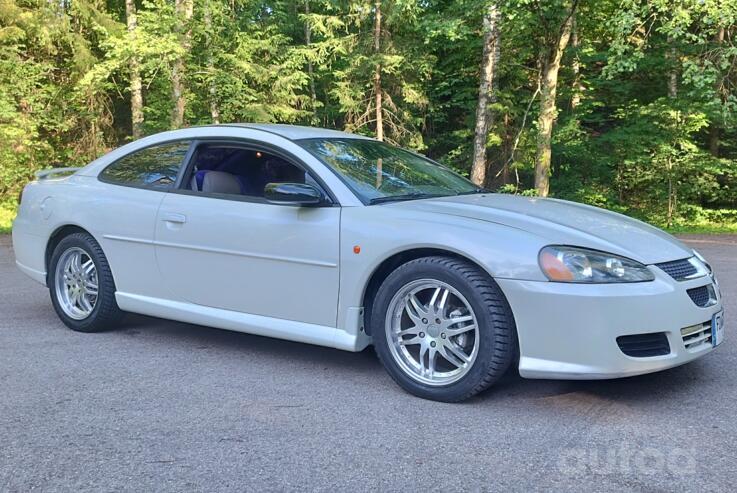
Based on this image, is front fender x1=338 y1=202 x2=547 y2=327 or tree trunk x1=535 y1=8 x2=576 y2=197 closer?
front fender x1=338 y1=202 x2=547 y2=327

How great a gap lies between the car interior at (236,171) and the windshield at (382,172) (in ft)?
0.95

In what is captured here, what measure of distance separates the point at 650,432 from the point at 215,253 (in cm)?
274

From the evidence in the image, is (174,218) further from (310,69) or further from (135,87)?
(310,69)

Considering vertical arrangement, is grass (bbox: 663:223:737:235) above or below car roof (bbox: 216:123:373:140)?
below

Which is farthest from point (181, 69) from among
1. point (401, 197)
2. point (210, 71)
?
point (401, 197)

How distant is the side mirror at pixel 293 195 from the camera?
12.7ft

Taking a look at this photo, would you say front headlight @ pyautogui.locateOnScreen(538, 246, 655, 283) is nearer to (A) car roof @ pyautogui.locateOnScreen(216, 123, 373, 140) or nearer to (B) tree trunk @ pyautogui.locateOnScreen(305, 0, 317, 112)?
(A) car roof @ pyautogui.locateOnScreen(216, 123, 373, 140)

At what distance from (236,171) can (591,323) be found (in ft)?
8.67

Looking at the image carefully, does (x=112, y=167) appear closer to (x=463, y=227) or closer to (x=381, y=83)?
(x=463, y=227)

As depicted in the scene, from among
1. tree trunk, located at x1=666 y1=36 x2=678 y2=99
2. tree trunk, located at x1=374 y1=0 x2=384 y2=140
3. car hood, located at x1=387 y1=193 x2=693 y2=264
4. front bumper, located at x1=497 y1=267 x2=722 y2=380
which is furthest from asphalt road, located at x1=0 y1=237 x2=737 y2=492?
tree trunk, located at x1=374 y1=0 x2=384 y2=140

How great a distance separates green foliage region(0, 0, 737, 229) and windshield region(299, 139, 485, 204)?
429 inches

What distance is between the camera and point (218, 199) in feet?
14.4

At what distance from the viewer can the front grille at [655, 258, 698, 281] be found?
11.2 feet

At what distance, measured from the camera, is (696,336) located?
11.3 feet
